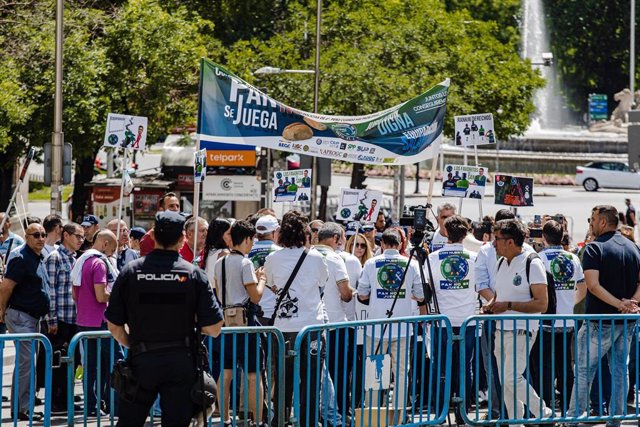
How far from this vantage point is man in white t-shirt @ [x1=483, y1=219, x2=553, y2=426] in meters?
10.6

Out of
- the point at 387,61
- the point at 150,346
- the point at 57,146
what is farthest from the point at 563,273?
the point at 387,61

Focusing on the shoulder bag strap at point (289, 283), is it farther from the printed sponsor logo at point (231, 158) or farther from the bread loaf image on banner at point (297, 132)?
the printed sponsor logo at point (231, 158)

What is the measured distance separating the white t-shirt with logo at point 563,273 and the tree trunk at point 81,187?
19848 millimetres

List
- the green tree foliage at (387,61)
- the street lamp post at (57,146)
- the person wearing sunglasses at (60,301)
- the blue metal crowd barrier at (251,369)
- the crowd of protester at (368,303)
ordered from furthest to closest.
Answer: the green tree foliage at (387,61)
the street lamp post at (57,146)
the person wearing sunglasses at (60,301)
the crowd of protester at (368,303)
the blue metal crowd barrier at (251,369)

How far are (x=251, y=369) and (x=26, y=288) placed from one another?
255 cm

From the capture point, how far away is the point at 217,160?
28844mm

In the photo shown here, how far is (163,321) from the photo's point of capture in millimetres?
7934

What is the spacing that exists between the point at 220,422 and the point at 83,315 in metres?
2.43

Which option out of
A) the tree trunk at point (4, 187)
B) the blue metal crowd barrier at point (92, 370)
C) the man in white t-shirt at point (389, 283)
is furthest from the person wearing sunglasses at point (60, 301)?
the tree trunk at point (4, 187)

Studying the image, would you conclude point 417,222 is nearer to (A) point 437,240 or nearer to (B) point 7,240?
(A) point 437,240

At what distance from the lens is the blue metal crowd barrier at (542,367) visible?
10.6m

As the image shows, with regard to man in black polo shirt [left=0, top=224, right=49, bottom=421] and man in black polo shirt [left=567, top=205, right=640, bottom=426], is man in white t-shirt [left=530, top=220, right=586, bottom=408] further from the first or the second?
man in black polo shirt [left=0, top=224, right=49, bottom=421]

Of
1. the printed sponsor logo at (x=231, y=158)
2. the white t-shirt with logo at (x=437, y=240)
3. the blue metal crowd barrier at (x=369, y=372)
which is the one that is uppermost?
the printed sponsor logo at (x=231, y=158)

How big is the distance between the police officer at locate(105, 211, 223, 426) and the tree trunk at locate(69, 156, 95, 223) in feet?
74.0
